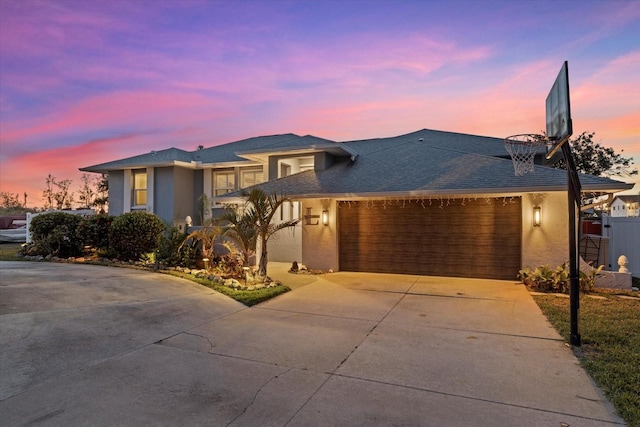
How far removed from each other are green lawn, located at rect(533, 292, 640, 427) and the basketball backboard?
2894 mm

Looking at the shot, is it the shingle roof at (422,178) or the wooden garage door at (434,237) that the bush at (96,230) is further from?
the wooden garage door at (434,237)

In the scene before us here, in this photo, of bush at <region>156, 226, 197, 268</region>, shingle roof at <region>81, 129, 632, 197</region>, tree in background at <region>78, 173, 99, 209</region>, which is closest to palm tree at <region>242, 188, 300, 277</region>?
shingle roof at <region>81, 129, 632, 197</region>

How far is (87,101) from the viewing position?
14.1m

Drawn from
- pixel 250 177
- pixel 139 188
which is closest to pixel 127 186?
pixel 139 188

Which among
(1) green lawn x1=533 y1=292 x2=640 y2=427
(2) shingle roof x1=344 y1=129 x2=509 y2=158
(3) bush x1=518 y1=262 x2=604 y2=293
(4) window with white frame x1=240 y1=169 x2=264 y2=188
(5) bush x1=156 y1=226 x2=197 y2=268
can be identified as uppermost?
(2) shingle roof x1=344 y1=129 x2=509 y2=158

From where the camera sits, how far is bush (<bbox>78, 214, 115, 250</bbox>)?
462 inches

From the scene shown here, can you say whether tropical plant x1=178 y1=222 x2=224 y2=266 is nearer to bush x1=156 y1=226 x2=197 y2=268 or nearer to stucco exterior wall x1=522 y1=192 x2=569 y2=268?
bush x1=156 y1=226 x2=197 y2=268

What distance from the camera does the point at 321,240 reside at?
460 inches

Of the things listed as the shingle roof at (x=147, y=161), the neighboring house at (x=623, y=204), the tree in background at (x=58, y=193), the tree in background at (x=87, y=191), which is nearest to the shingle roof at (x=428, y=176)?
the shingle roof at (x=147, y=161)

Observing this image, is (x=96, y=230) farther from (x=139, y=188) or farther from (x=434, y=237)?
(x=434, y=237)

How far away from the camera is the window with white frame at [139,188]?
17797 mm

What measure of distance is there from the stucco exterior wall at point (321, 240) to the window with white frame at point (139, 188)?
34.5 feet

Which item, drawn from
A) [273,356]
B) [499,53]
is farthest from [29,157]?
[499,53]

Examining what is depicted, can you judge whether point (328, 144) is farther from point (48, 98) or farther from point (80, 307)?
point (48, 98)
